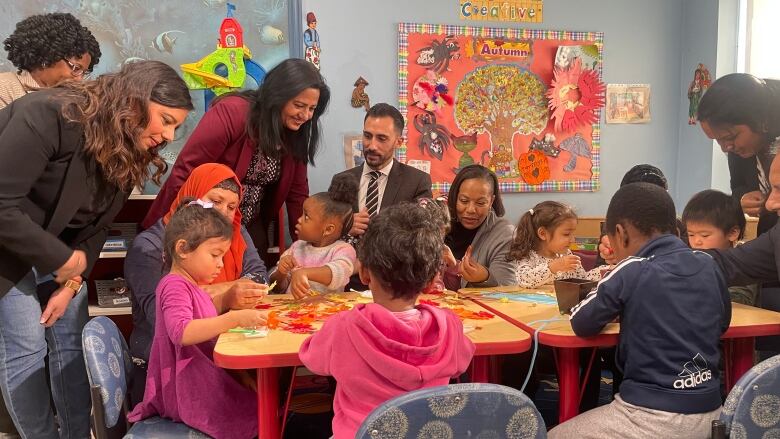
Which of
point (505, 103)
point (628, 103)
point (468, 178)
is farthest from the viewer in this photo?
point (628, 103)

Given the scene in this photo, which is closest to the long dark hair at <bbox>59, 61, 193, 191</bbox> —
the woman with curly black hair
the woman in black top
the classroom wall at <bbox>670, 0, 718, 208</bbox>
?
the woman in black top

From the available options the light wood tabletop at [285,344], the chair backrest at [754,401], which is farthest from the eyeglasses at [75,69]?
the chair backrest at [754,401]

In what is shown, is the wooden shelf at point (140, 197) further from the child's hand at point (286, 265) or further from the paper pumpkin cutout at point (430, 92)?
the paper pumpkin cutout at point (430, 92)

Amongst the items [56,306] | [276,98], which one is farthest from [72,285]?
[276,98]

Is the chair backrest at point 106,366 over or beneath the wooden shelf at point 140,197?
beneath

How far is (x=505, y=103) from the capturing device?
4.75m

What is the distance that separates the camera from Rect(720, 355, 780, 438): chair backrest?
1.64 metres

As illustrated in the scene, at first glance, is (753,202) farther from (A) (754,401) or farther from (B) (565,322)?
(A) (754,401)

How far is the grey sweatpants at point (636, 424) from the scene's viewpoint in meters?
1.88

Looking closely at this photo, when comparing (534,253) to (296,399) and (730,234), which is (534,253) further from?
(296,399)

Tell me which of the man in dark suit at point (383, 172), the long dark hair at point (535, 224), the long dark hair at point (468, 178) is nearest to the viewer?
Answer: the long dark hair at point (535, 224)

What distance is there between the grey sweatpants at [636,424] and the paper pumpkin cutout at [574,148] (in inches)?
123

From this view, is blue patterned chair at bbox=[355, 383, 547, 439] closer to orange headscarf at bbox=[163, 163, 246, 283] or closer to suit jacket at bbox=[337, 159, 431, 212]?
orange headscarf at bbox=[163, 163, 246, 283]

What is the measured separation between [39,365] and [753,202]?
2.84 m
